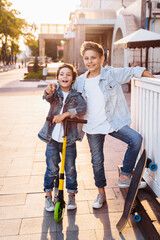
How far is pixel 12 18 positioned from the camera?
39.2 metres

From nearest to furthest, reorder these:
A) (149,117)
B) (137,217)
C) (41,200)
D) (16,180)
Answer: (137,217) < (149,117) < (41,200) < (16,180)

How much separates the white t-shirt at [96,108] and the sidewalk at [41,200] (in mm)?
901

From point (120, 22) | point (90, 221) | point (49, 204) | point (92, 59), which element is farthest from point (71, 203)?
point (120, 22)

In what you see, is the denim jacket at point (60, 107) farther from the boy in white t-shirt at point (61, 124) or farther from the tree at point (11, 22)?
the tree at point (11, 22)

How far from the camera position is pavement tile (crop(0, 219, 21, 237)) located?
297 cm

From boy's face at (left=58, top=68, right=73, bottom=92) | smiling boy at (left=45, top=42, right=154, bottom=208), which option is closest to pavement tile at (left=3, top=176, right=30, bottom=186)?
smiling boy at (left=45, top=42, right=154, bottom=208)

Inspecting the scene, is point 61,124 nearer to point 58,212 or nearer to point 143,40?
point 58,212

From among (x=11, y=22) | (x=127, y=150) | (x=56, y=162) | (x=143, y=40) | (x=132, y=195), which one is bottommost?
(x=132, y=195)

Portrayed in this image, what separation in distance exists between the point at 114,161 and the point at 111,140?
141 centimetres

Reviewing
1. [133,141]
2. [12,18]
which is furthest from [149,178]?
[12,18]

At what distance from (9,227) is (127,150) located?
4.64 feet

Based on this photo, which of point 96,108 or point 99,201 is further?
point 99,201

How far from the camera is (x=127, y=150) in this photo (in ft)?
10.7

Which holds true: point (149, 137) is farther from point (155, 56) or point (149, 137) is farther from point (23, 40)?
point (23, 40)
